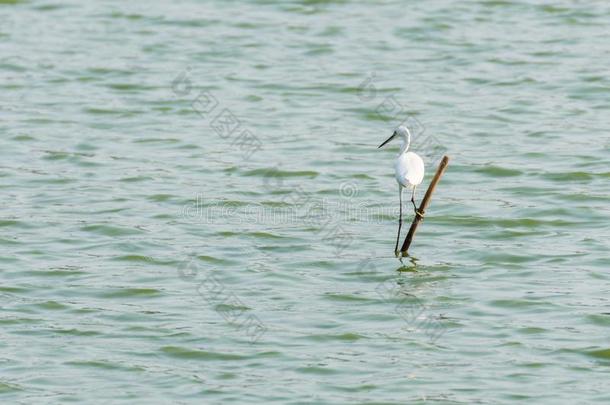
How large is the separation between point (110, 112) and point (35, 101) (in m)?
1.51

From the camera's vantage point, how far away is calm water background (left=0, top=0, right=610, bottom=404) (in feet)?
41.3

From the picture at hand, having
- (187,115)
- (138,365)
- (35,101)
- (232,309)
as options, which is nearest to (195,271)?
(232,309)

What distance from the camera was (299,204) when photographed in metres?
17.8

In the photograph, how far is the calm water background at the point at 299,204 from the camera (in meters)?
12.6

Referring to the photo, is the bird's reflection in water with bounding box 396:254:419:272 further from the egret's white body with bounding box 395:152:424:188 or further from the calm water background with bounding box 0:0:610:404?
the egret's white body with bounding box 395:152:424:188

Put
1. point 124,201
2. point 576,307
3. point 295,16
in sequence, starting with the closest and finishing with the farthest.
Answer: point 576,307 < point 124,201 < point 295,16

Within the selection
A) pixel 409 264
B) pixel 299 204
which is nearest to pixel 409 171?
pixel 409 264

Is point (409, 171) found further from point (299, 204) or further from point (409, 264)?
point (299, 204)

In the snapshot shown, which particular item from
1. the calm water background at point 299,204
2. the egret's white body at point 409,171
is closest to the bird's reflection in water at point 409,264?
the calm water background at point 299,204

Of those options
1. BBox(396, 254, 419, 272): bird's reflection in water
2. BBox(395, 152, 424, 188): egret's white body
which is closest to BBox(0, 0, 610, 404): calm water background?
BBox(396, 254, 419, 272): bird's reflection in water

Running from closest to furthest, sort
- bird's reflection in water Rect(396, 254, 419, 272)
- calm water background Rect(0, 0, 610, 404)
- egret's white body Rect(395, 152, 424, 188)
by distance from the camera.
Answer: calm water background Rect(0, 0, 610, 404), bird's reflection in water Rect(396, 254, 419, 272), egret's white body Rect(395, 152, 424, 188)

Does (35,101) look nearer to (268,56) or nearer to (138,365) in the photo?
(268,56)

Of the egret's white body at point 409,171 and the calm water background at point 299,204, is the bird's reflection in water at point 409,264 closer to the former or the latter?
the calm water background at point 299,204

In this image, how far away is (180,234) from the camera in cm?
1650
